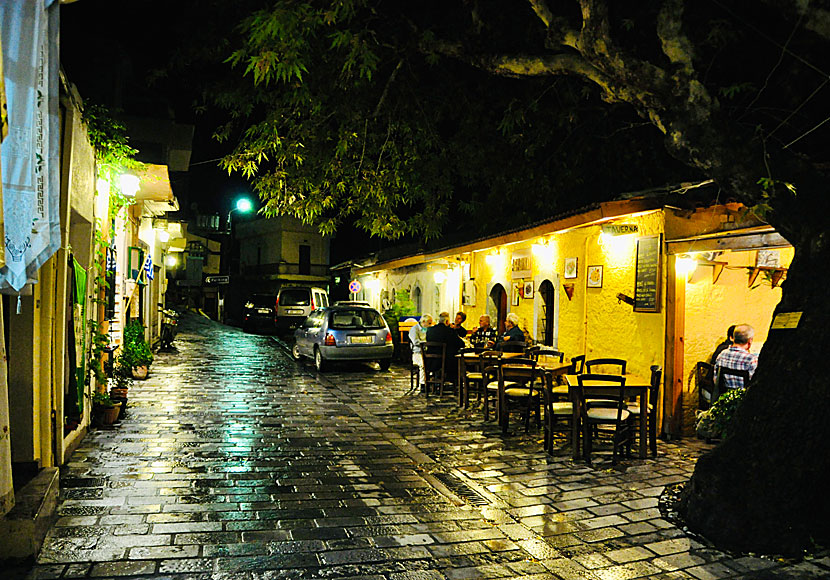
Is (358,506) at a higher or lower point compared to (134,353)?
lower

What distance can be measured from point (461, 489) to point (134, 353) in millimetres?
8837

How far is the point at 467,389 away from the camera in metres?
11.1

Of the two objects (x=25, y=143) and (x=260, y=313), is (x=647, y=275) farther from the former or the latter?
(x=260, y=313)

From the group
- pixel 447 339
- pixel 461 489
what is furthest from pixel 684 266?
pixel 447 339

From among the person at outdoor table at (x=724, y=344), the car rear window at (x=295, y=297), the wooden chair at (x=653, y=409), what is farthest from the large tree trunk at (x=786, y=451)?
the car rear window at (x=295, y=297)

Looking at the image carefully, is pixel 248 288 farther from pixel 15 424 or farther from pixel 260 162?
pixel 15 424

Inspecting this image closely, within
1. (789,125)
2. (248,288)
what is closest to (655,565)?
(789,125)

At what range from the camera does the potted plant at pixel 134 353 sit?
1218cm

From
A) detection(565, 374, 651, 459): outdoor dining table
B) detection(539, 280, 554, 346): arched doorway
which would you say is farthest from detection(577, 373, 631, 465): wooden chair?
detection(539, 280, 554, 346): arched doorway

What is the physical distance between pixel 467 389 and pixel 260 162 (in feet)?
16.8

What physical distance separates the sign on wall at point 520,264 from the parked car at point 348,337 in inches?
154

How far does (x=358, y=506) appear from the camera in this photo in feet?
19.1

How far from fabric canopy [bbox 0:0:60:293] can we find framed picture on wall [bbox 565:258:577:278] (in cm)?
933

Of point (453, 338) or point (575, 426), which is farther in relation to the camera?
point (453, 338)
